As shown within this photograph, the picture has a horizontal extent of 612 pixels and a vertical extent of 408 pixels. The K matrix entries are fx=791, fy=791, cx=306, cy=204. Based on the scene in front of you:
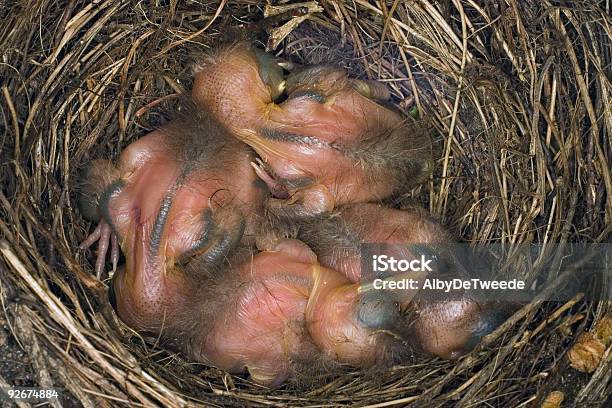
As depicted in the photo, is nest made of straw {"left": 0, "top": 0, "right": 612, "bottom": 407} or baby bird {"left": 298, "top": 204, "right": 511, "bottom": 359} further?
baby bird {"left": 298, "top": 204, "right": 511, "bottom": 359}

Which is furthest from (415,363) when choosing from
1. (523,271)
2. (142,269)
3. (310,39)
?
(310,39)

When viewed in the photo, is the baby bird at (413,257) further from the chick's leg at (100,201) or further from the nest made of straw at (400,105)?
the chick's leg at (100,201)

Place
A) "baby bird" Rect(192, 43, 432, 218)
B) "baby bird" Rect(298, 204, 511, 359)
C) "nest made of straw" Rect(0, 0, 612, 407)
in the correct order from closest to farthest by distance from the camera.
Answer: "nest made of straw" Rect(0, 0, 612, 407)
"baby bird" Rect(298, 204, 511, 359)
"baby bird" Rect(192, 43, 432, 218)

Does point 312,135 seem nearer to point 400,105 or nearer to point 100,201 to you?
point 400,105

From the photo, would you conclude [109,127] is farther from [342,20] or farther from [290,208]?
[342,20]

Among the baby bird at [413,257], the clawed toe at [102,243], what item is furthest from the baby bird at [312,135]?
the clawed toe at [102,243]

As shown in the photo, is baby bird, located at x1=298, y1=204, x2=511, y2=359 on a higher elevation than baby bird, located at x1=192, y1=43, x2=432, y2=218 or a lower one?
lower

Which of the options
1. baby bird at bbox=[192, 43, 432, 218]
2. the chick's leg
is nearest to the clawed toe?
the chick's leg

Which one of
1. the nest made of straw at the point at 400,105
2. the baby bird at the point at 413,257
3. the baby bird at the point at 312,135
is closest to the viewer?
the nest made of straw at the point at 400,105

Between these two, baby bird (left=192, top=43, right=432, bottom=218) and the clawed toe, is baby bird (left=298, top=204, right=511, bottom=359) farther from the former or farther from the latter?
the clawed toe
